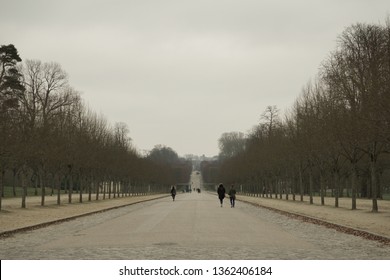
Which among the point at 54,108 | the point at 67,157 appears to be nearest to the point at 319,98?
the point at 67,157

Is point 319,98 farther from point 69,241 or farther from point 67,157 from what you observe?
point 69,241

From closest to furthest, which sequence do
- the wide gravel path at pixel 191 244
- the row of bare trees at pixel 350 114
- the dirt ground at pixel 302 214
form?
the wide gravel path at pixel 191 244
the dirt ground at pixel 302 214
the row of bare trees at pixel 350 114

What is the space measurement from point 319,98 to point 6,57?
34.9m

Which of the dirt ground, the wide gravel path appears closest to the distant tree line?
the dirt ground

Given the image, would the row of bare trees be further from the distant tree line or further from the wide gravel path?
the distant tree line

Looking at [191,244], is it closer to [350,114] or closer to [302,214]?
[302,214]

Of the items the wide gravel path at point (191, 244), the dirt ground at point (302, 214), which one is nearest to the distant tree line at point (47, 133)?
the dirt ground at point (302, 214)

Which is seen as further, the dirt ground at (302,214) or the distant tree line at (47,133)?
the distant tree line at (47,133)

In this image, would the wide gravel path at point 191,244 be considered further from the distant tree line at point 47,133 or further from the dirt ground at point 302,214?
the distant tree line at point 47,133

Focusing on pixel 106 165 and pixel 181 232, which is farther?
pixel 106 165

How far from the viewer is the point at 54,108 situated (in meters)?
61.0

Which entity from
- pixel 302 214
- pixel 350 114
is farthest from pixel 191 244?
pixel 350 114

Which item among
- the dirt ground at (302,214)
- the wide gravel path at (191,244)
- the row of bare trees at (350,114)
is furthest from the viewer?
the row of bare trees at (350,114)

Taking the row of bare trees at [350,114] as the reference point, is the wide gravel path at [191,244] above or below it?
below
